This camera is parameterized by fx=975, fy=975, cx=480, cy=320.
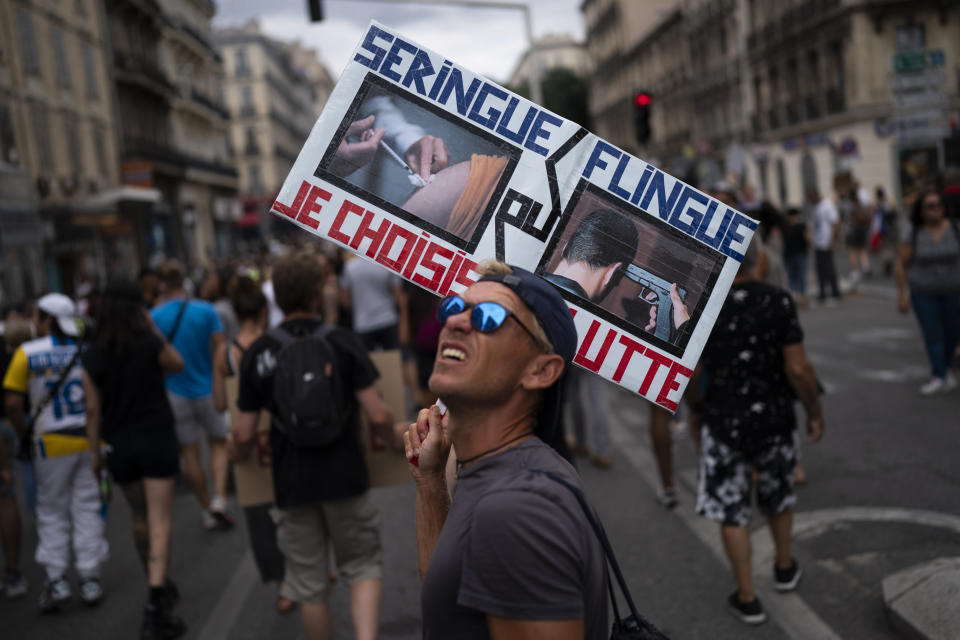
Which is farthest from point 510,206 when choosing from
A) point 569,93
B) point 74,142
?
point 569,93

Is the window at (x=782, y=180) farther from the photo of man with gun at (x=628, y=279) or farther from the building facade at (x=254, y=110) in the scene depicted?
the building facade at (x=254, y=110)

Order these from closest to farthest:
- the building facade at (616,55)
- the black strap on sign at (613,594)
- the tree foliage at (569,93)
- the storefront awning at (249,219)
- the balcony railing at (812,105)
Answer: the black strap on sign at (613,594) → the balcony railing at (812,105) → the building facade at (616,55) → the storefront awning at (249,219) → the tree foliage at (569,93)

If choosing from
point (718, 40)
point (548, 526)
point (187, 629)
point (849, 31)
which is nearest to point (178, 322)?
point (187, 629)

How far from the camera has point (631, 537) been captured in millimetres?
5891

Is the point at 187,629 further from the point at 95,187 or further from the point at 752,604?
the point at 95,187

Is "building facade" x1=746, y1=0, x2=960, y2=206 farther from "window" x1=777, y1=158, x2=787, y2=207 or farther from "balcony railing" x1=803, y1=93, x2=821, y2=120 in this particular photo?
"window" x1=777, y1=158, x2=787, y2=207

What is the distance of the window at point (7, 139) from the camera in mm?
25938

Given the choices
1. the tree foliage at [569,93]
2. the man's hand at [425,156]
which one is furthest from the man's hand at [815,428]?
the tree foliage at [569,93]

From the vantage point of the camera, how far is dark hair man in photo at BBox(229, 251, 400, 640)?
400 centimetres

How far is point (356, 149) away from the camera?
2299mm

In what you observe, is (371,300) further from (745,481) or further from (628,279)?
(628,279)

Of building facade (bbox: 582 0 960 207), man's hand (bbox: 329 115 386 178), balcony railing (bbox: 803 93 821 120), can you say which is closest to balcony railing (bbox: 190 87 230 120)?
building facade (bbox: 582 0 960 207)

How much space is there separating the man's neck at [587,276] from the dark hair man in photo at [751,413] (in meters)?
2.48

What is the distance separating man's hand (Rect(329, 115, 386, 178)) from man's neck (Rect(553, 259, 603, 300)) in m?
0.54
